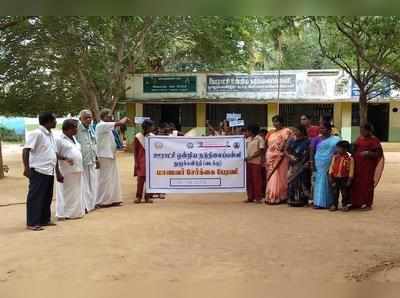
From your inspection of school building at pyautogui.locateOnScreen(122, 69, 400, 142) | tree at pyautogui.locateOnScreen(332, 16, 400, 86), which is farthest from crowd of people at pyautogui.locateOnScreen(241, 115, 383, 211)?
school building at pyautogui.locateOnScreen(122, 69, 400, 142)

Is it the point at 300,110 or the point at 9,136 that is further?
the point at 9,136

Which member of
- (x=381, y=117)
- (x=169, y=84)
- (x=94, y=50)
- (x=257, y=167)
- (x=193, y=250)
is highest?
(x=94, y=50)

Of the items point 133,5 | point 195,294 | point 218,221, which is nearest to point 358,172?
point 218,221

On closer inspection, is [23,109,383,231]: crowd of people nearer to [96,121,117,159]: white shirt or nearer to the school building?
[96,121,117,159]: white shirt

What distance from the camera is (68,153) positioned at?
25.5 feet

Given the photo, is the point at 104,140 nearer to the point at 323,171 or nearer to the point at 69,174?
the point at 69,174

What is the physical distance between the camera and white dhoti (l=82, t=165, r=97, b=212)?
853 cm

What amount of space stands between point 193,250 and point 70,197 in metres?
2.75

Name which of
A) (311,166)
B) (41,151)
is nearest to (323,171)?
(311,166)

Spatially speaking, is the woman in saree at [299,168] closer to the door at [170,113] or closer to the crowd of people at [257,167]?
the crowd of people at [257,167]

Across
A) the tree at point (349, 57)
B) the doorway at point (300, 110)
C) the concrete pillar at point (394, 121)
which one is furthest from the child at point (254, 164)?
the concrete pillar at point (394, 121)

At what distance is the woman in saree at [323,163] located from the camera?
28.8ft

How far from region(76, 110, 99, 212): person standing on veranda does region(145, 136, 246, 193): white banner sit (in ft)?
4.95

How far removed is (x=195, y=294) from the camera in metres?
4.43
